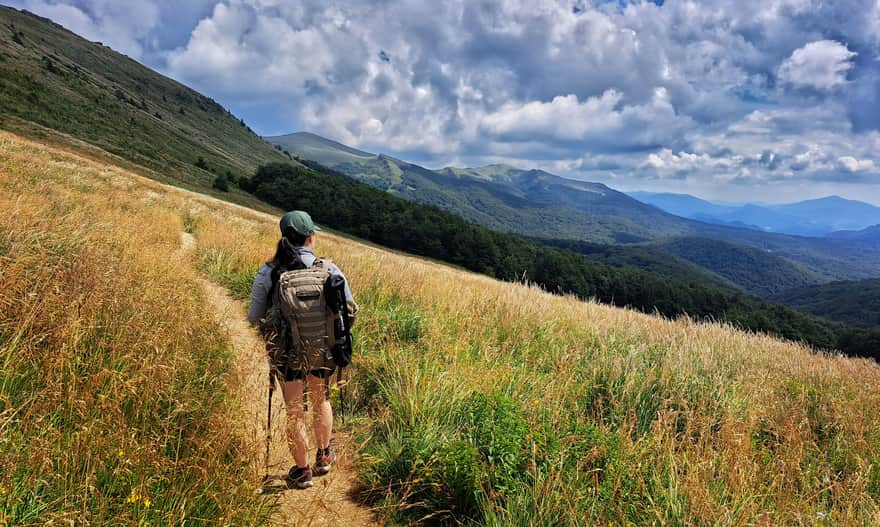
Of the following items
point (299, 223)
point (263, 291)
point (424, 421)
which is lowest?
point (424, 421)

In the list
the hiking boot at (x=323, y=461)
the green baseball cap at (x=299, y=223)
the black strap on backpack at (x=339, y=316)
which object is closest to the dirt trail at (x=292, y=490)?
the hiking boot at (x=323, y=461)

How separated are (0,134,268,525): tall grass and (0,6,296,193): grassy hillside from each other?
57.6 m

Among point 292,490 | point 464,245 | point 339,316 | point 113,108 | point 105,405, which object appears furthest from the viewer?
point 464,245

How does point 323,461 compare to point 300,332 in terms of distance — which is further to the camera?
point 323,461

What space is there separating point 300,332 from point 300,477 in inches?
49.3

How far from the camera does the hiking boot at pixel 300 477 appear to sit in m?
3.42

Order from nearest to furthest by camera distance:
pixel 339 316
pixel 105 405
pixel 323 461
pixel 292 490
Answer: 1. pixel 105 405
2. pixel 292 490
3. pixel 339 316
4. pixel 323 461

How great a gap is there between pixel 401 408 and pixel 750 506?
2.87m

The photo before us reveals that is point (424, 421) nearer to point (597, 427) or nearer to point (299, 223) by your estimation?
point (597, 427)

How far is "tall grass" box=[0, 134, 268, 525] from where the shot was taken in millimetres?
2047

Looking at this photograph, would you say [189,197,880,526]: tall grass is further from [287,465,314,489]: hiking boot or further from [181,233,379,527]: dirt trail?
[287,465,314,489]: hiking boot

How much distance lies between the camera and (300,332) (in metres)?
3.43

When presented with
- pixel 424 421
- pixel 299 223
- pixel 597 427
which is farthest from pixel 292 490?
pixel 597 427

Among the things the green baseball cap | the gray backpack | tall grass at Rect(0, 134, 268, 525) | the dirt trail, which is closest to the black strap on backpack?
the gray backpack
